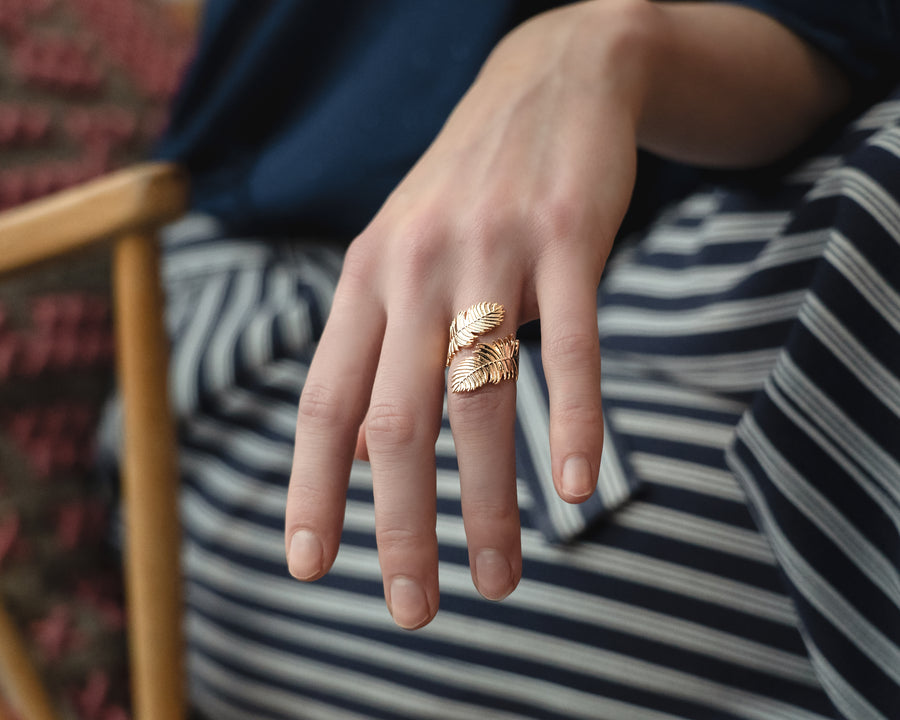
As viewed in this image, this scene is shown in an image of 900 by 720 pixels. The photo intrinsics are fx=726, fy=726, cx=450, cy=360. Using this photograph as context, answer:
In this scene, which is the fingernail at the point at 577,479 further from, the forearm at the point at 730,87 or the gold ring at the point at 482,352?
the forearm at the point at 730,87

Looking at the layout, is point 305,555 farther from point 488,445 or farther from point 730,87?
point 730,87

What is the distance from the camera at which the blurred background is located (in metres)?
0.55

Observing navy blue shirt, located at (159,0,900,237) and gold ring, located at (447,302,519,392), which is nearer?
gold ring, located at (447,302,519,392)

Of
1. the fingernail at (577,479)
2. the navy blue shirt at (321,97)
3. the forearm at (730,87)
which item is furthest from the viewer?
the navy blue shirt at (321,97)

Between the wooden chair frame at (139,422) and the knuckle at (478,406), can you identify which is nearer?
the knuckle at (478,406)

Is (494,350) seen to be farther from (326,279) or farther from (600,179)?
(326,279)

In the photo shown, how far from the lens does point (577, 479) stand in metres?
0.26

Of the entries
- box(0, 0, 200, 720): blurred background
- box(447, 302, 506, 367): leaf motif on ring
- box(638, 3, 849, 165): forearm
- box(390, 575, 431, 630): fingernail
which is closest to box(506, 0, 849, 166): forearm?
box(638, 3, 849, 165): forearm

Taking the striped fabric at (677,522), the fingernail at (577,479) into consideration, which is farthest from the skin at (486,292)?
the striped fabric at (677,522)

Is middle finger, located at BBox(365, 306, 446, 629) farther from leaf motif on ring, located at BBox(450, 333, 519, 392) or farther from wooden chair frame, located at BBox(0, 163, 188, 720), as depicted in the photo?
wooden chair frame, located at BBox(0, 163, 188, 720)

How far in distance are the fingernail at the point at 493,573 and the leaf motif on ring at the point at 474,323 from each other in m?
0.08

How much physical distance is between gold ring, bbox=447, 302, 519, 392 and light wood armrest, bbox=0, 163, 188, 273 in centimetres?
30

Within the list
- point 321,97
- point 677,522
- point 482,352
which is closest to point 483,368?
point 482,352

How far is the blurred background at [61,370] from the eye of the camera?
55 cm
